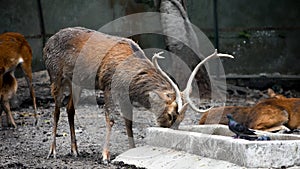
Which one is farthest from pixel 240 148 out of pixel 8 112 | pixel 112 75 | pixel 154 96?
pixel 8 112

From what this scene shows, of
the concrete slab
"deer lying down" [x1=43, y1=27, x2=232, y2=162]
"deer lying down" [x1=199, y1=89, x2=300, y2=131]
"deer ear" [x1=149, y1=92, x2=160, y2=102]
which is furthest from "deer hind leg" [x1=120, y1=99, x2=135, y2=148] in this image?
"deer lying down" [x1=199, y1=89, x2=300, y2=131]

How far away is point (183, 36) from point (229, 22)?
146 centimetres

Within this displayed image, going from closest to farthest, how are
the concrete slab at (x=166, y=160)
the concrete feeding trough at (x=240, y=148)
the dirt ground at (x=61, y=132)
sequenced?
1. the concrete feeding trough at (x=240, y=148)
2. the concrete slab at (x=166, y=160)
3. the dirt ground at (x=61, y=132)

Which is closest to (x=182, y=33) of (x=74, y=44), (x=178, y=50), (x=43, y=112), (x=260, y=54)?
(x=178, y=50)

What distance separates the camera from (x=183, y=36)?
10.9m

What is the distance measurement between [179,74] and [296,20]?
103 inches

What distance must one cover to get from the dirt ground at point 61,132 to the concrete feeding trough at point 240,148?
2.02 ft

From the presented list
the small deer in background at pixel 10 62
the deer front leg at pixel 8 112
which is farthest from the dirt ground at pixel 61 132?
the small deer in background at pixel 10 62

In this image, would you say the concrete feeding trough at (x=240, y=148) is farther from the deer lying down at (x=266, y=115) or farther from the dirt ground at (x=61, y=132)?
the deer lying down at (x=266, y=115)

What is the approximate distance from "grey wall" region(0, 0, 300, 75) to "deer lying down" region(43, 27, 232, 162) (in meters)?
4.45

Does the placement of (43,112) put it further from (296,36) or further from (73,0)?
(296,36)

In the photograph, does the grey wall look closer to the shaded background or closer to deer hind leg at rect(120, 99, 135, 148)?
the shaded background

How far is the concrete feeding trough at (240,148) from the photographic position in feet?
17.5

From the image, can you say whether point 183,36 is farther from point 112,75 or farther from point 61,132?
point 112,75
